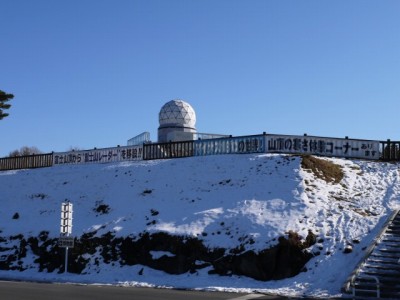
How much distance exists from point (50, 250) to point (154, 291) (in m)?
8.18

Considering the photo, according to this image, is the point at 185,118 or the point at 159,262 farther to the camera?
the point at 185,118

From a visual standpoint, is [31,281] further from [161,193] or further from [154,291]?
[161,193]

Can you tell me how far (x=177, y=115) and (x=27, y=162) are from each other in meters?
12.8

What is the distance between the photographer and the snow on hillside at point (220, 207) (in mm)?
20656

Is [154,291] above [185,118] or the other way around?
the other way around

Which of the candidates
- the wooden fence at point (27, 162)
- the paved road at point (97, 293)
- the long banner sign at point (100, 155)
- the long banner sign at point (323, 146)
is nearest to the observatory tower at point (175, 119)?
the long banner sign at point (100, 155)

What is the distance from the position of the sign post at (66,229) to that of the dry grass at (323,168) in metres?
11.8

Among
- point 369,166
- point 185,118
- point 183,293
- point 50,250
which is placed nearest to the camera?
point 183,293

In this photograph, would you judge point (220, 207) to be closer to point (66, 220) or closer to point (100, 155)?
point (66, 220)

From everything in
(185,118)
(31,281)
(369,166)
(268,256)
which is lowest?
(31,281)

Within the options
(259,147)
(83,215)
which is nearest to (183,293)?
(83,215)

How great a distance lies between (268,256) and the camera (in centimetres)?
2066

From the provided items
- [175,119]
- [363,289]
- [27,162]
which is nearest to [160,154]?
[27,162]

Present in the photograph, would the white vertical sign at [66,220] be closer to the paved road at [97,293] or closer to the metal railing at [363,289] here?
the paved road at [97,293]
